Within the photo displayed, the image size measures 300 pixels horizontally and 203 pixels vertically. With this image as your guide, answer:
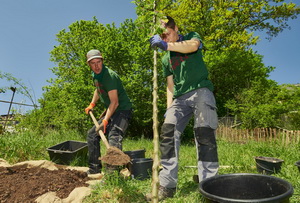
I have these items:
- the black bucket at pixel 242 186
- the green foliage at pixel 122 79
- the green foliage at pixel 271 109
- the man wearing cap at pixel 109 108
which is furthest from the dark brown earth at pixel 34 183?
the green foliage at pixel 271 109

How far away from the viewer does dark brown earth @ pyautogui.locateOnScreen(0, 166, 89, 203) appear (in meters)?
3.44

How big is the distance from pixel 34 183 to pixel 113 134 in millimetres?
1246

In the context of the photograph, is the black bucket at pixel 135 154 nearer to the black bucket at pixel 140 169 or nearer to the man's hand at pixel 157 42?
the black bucket at pixel 140 169

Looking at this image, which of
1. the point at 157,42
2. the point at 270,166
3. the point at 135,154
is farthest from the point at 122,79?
the point at 157,42

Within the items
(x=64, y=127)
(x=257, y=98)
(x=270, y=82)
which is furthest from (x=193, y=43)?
(x=270, y=82)

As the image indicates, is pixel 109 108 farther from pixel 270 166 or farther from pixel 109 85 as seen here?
pixel 270 166

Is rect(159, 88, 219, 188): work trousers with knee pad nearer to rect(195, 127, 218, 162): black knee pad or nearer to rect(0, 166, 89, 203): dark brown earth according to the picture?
rect(195, 127, 218, 162): black knee pad

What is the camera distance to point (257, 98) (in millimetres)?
15875

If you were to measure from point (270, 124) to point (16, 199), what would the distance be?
13.6m

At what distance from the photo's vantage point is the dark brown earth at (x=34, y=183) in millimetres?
3436

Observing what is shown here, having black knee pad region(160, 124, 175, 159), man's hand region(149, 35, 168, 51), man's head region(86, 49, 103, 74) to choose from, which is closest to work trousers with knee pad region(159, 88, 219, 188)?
black knee pad region(160, 124, 175, 159)

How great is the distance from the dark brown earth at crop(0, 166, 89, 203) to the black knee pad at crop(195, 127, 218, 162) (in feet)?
5.63

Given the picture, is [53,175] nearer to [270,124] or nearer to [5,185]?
[5,185]

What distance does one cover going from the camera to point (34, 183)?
372 cm
